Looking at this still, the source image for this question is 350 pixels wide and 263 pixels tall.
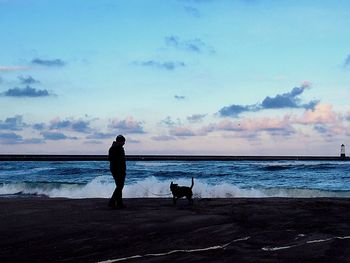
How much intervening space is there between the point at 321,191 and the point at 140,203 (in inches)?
512

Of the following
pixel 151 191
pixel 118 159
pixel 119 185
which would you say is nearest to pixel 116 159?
pixel 118 159

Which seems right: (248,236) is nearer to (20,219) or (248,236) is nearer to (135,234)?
(135,234)

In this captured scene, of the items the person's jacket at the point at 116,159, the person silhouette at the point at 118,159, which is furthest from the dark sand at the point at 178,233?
the person's jacket at the point at 116,159

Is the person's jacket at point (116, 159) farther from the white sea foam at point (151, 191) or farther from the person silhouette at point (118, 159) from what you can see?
the white sea foam at point (151, 191)

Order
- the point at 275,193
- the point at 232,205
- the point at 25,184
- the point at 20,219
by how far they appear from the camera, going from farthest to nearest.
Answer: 1. the point at 25,184
2. the point at 275,193
3. the point at 232,205
4. the point at 20,219

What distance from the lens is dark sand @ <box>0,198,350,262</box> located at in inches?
301

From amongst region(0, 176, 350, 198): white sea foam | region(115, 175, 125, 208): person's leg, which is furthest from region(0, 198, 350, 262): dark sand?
region(0, 176, 350, 198): white sea foam

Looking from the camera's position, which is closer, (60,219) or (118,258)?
(118,258)

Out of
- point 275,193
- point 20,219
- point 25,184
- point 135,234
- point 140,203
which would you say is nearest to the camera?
point 135,234

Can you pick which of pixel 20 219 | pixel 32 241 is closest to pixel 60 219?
pixel 20 219

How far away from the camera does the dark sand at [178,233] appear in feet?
25.1

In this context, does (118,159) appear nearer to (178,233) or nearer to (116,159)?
(116,159)

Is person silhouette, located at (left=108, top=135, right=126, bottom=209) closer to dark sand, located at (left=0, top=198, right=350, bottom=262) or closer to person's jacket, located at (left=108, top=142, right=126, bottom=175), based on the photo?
person's jacket, located at (left=108, top=142, right=126, bottom=175)

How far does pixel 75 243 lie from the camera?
28.2 feet
